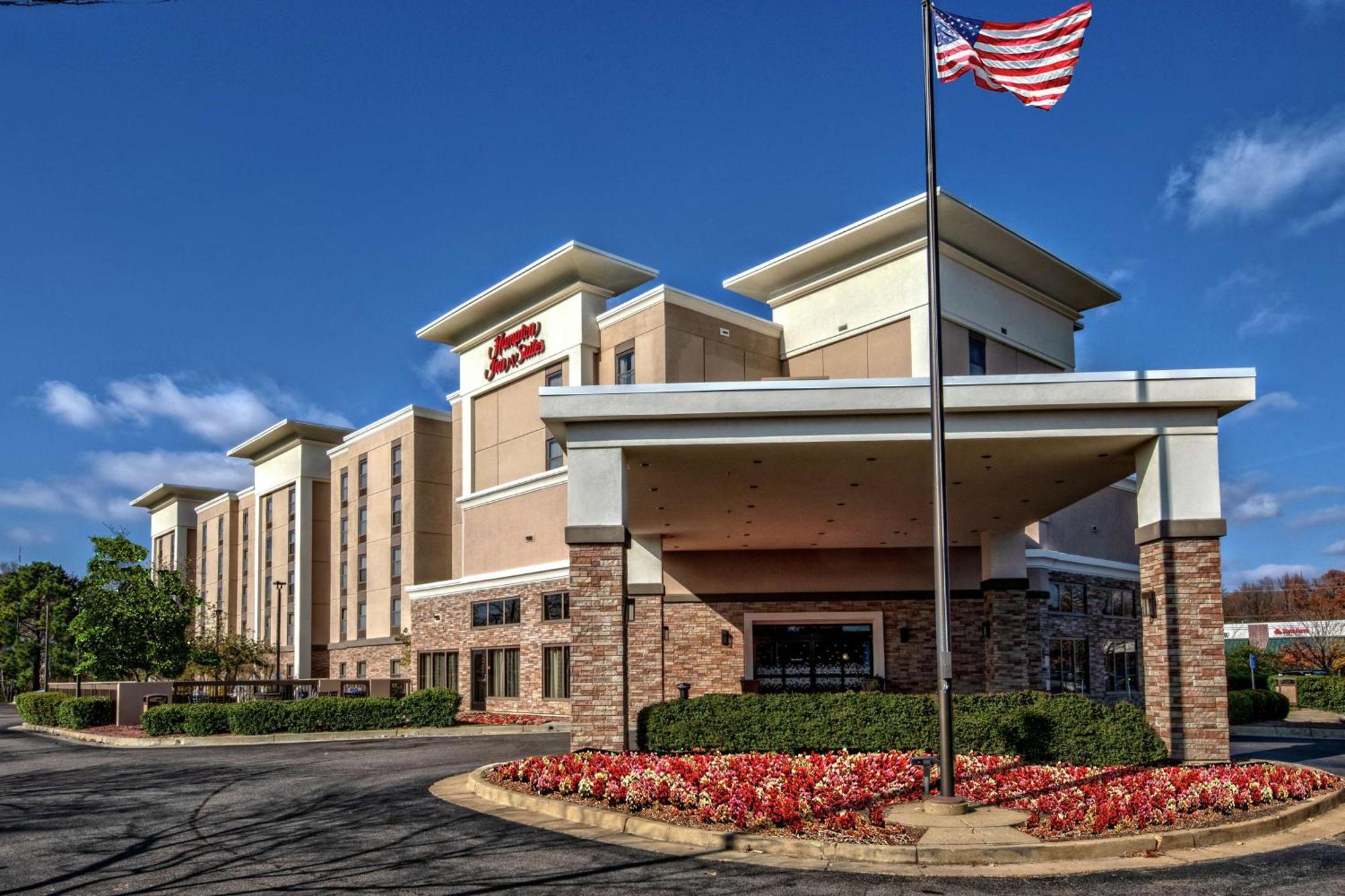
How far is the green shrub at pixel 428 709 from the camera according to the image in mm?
34469

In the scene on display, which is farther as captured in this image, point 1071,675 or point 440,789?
point 1071,675

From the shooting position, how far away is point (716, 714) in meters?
19.2

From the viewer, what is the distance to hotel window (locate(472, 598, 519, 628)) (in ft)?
141

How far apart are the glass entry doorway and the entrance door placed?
1284 centimetres

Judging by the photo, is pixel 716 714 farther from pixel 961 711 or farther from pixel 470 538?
pixel 470 538

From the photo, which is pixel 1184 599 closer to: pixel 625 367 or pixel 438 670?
pixel 625 367

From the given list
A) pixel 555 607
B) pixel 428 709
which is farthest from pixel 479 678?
pixel 428 709

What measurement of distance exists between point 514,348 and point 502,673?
12.5m

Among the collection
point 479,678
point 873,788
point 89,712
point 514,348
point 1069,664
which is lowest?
point 89,712

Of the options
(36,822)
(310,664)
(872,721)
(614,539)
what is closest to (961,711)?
(872,721)

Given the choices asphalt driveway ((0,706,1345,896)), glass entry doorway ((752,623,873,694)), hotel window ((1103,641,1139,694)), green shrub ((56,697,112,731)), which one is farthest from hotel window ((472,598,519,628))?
asphalt driveway ((0,706,1345,896))

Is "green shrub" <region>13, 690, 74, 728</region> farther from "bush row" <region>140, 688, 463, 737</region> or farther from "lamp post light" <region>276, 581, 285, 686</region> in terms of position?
"lamp post light" <region>276, 581, 285, 686</region>

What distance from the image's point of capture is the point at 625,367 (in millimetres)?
41062

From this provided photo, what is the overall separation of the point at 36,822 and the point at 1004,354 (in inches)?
1249
